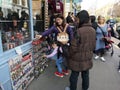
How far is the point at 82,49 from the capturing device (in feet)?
7.36

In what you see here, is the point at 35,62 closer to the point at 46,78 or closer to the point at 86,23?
the point at 46,78

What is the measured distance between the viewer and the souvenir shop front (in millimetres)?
2250

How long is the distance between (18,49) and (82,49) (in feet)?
3.92

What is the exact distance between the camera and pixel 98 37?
474cm

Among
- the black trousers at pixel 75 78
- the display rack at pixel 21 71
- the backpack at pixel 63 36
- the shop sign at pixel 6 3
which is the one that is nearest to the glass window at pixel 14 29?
the shop sign at pixel 6 3

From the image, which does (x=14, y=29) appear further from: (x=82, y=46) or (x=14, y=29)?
(x=82, y=46)

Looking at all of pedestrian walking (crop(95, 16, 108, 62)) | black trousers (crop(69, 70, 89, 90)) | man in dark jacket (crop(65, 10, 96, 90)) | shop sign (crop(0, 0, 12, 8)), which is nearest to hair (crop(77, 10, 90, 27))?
man in dark jacket (crop(65, 10, 96, 90))

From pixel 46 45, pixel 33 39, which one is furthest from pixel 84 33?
pixel 46 45

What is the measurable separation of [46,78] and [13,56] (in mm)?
1300

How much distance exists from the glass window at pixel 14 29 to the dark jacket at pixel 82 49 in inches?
43.6

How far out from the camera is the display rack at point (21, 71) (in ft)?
7.95

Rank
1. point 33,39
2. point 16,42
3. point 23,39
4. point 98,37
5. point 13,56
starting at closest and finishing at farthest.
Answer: point 13,56 < point 16,42 < point 23,39 < point 33,39 < point 98,37

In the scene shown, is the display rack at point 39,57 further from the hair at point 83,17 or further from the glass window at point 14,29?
the hair at point 83,17

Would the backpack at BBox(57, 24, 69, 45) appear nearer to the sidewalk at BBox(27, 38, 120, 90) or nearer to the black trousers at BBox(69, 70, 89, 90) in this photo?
the black trousers at BBox(69, 70, 89, 90)
